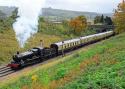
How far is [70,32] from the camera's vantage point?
78875 millimetres

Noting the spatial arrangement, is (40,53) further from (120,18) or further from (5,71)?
(120,18)

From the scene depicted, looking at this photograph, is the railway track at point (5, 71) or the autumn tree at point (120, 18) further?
the autumn tree at point (120, 18)

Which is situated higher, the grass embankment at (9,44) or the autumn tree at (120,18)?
the autumn tree at (120,18)

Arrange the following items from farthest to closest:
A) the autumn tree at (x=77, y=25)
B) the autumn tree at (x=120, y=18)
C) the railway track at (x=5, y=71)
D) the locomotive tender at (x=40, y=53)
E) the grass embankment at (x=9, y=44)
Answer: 1. the autumn tree at (x=77, y=25)
2. the autumn tree at (x=120, y=18)
3. the grass embankment at (x=9, y=44)
4. the locomotive tender at (x=40, y=53)
5. the railway track at (x=5, y=71)

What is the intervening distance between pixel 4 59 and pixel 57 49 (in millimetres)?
7624

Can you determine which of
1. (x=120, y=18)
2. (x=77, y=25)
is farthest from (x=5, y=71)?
(x=77, y=25)

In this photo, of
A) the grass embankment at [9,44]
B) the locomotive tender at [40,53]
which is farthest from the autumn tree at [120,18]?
the grass embankment at [9,44]

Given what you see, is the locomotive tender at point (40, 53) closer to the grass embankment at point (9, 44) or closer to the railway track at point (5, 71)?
the railway track at point (5, 71)

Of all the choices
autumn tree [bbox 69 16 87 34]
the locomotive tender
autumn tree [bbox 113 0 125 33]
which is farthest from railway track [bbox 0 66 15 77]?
autumn tree [bbox 69 16 87 34]

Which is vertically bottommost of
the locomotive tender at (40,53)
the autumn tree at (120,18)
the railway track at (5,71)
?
the railway track at (5,71)

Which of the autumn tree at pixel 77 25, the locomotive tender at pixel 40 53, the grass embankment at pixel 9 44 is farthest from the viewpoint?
the autumn tree at pixel 77 25

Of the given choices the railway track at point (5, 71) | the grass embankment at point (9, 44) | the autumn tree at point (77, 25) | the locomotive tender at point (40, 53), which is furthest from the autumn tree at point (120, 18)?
the railway track at point (5, 71)

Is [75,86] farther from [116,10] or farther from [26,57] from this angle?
[116,10]

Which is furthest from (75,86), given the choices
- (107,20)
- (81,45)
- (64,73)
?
(107,20)
